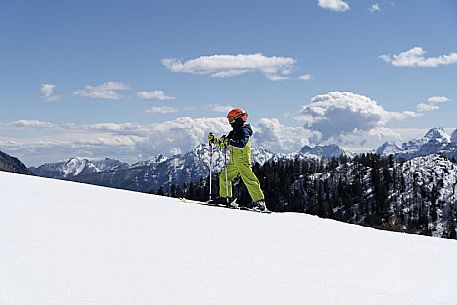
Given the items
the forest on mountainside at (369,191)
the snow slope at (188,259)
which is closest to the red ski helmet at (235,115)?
the snow slope at (188,259)

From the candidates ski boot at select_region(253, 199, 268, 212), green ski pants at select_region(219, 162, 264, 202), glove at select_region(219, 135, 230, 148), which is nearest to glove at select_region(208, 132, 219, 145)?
glove at select_region(219, 135, 230, 148)

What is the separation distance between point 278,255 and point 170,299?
249 cm

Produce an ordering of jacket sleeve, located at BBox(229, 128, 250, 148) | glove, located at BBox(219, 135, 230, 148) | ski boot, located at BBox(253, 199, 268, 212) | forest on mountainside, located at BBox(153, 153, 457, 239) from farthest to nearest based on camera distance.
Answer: forest on mountainside, located at BBox(153, 153, 457, 239) → glove, located at BBox(219, 135, 230, 148) → jacket sleeve, located at BBox(229, 128, 250, 148) → ski boot, located at BBox(253, 199, 268, 212)

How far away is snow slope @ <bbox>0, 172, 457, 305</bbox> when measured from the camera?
4652 mm

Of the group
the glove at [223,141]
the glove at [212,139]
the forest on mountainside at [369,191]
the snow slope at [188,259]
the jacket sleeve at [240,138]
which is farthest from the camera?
the forest on mountainside at [369,191]

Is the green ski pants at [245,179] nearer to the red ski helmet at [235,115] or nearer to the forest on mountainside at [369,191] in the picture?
the red ski helmet at [235,115]

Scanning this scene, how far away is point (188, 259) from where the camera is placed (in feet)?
19.1

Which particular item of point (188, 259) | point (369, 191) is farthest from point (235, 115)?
point (369, 191)

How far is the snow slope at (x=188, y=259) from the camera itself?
15.3 feet

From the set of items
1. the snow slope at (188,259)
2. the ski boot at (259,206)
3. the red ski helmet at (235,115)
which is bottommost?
the snow slope at (188,259)

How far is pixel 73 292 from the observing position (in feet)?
14.4

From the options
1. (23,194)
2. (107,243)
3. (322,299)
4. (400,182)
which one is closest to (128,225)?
(107,243)

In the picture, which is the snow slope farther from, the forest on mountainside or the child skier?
the forest on mountainside

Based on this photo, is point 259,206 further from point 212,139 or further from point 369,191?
point 369,191
